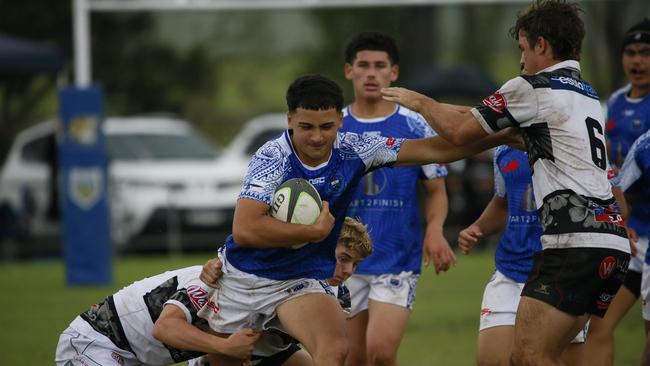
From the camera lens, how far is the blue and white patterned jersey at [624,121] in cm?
818

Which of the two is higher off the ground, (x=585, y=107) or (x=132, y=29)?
(x=132, y=29)

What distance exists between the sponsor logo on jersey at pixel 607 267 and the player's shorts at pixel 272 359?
1700 millimetres

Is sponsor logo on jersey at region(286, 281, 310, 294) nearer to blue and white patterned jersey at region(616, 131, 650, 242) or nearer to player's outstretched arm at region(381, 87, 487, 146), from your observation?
player's outstretched arm at region(381, 87, 487, 146)

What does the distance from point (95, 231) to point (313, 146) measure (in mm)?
9737

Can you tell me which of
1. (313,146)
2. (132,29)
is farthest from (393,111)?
(132,29)

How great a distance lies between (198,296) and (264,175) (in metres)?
0.77

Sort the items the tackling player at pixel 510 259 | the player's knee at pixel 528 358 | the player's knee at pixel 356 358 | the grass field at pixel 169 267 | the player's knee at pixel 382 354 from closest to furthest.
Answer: the player's knee at pixel 528 358 → the tackling player at pixel 510 259 → the player's knee at pixel 382 354 → the player's knee at pixel 356 358 → the grass field at pixel 169 267

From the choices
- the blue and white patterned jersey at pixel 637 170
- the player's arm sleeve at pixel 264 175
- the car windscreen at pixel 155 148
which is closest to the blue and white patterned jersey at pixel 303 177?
the player's arm sleeve at pixel 264 175

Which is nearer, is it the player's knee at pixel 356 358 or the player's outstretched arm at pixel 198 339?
the player's outstretched arm at pixel 198 339

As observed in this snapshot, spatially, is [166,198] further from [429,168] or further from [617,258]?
[617,258]

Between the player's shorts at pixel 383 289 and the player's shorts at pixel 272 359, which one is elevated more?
the player's shorts at pixel 383 289

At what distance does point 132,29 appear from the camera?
1072 inches

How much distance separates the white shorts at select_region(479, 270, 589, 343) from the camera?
262 inches

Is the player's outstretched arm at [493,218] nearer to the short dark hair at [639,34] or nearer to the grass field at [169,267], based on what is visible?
the short dark hair at [639,34]
